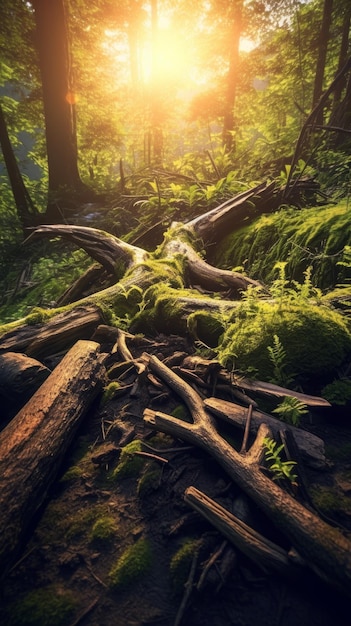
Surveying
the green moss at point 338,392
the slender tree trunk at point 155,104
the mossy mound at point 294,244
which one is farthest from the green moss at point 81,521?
the slender tree trunk at point 155,104

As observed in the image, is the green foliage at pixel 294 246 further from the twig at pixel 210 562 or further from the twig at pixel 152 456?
the twig at pixel 210 562

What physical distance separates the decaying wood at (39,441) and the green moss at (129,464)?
49 cm

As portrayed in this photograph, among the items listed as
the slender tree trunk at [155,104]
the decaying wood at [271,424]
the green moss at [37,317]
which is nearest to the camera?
the decaying wood at [271,424]

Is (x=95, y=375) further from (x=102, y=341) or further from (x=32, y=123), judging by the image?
(x=32, y=123)

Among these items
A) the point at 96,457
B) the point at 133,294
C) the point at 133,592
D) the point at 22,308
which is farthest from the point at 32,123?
the point at 133,592

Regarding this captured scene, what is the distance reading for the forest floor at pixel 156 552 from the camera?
158 centimetres

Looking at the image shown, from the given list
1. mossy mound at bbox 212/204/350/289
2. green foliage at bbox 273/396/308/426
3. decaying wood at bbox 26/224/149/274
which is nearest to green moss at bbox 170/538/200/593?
green foliage at bbox 273/396/308/426

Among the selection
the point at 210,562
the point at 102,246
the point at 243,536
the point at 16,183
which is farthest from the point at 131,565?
the point at 16,183

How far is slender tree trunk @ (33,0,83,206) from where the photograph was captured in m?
10.4

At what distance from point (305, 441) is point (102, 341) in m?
2.90

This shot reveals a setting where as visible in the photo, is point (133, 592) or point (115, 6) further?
point (115, 6)

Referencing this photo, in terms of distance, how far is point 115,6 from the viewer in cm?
1562

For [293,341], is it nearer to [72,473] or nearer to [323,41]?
[72,473]

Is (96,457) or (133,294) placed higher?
(133,294)
